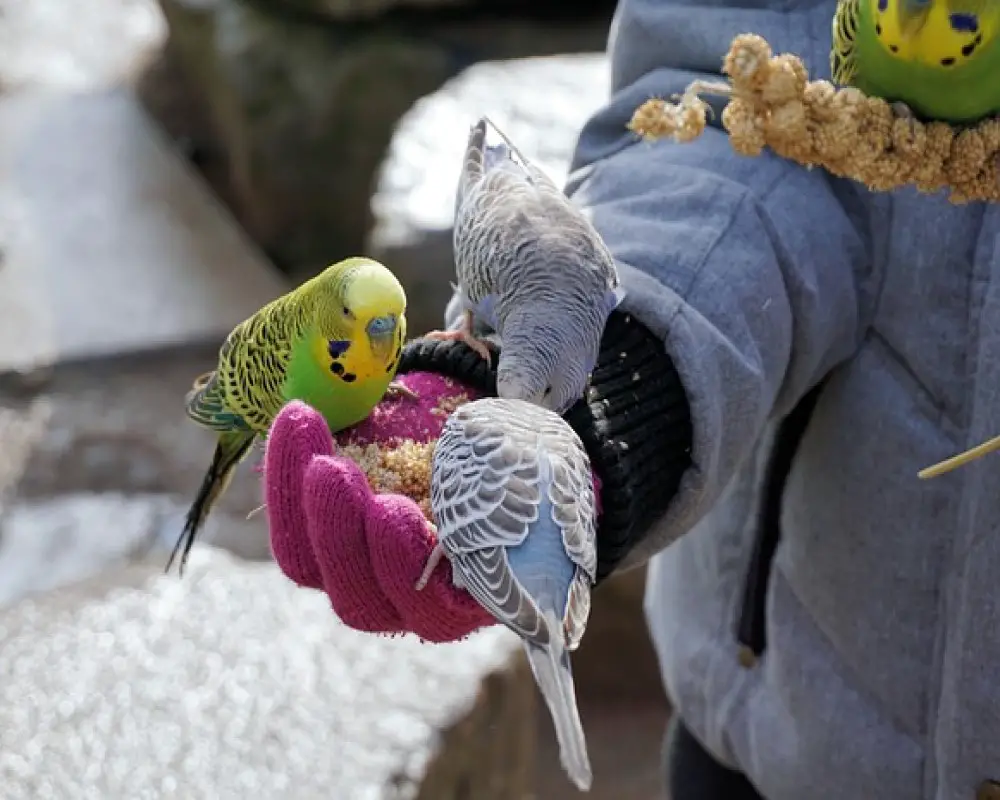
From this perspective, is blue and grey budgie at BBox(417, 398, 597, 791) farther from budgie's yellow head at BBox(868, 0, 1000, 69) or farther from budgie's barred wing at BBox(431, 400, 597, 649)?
budgie's yellow head at BBox(868, 0, 1000, 69)

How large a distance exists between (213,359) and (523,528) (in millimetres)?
1850

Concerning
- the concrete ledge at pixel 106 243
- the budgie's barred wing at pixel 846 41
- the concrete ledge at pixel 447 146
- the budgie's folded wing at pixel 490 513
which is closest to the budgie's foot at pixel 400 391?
the budgie's folded wing at pixel 490 513

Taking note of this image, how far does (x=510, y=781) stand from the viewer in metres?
1.20

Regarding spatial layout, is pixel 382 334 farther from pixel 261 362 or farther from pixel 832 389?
pixel 832 389

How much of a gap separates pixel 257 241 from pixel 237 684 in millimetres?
1777

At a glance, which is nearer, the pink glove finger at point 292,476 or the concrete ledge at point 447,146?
the pink glove finger at point 292,476

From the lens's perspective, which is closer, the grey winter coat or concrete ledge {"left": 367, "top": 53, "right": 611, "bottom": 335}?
the grey winter coat

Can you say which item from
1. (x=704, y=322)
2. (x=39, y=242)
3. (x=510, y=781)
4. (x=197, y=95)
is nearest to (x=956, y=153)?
(x=704, y=322)

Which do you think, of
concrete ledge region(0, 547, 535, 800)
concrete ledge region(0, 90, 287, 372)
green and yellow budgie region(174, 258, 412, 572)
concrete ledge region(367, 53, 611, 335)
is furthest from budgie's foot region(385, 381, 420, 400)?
concrete ledge region(0, 90, 287, 372)

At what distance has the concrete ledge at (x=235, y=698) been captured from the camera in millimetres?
957

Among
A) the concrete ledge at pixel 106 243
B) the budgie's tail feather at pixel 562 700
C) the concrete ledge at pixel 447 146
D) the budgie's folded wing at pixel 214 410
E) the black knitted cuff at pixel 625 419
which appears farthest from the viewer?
the concrete ledge at pixel 106 243

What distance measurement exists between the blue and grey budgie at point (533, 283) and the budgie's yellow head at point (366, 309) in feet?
0.16

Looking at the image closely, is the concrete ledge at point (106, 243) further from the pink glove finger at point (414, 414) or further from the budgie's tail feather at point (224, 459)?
the pink glove finger at point (414, 414)

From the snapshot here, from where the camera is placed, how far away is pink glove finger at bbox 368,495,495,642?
475 millimetres
